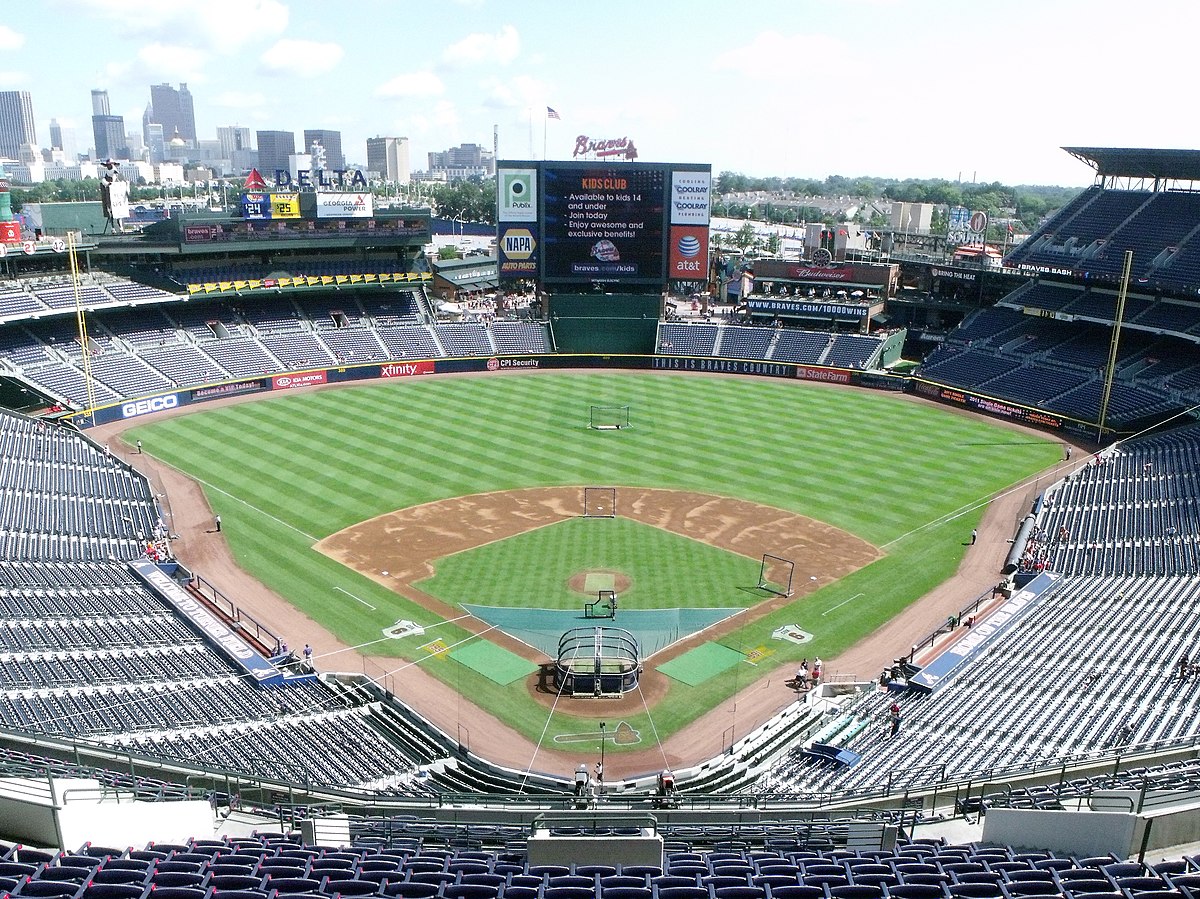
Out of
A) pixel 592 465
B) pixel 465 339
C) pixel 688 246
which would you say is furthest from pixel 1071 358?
pixel 465 339

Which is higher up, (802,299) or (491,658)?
(802,299)

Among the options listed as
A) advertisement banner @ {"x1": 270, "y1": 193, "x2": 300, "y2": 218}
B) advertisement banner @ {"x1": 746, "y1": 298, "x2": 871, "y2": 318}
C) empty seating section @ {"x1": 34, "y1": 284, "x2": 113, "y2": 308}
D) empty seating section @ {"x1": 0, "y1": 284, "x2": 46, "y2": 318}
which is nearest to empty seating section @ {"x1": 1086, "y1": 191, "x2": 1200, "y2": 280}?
advertisement banner @ {"x1": 746, "y1": 298, "x2": 871, "y2": 318}

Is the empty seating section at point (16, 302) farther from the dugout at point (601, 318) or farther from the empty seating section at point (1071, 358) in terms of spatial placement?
the empty seating section at point (1071, 358)

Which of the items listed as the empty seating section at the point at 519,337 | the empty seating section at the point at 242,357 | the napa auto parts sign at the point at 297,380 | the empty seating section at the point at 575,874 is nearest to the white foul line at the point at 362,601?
the empty seating section at the point at 575,874

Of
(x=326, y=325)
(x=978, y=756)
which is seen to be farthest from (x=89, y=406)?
A: (x=978, y=756)

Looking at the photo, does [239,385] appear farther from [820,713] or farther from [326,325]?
[820,713]
